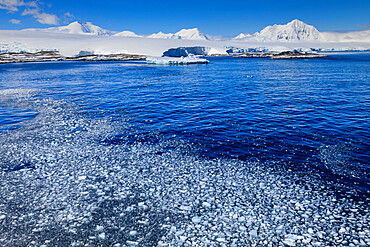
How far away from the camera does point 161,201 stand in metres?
8.32

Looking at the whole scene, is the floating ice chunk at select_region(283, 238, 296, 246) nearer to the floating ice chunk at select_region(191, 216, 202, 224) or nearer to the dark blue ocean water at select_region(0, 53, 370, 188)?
the floating ice chunk at select_region(191, 216, 202, 224)

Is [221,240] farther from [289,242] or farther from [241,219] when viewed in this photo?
[289,242]

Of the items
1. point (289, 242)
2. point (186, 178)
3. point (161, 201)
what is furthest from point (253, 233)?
point (186, 178)

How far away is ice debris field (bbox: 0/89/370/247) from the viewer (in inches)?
262

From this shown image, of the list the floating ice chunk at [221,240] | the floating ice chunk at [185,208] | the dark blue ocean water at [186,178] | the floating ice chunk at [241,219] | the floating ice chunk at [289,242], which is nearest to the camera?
the floating ice chunk at [289,242]

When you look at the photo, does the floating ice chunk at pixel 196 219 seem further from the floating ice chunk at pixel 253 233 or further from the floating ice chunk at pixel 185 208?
the floating ice chunk at pixel 253 233

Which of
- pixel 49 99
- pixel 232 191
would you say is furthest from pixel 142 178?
pixel 49 99

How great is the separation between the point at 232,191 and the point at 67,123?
1326cm

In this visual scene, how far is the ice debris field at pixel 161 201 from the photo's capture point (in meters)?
6.66

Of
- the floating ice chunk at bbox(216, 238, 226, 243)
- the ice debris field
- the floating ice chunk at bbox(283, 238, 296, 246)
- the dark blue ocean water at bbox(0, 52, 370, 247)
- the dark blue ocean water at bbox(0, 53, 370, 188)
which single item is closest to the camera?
the floating ice chunk at bbox(283, 238, 296, 246)

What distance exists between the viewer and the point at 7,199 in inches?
335

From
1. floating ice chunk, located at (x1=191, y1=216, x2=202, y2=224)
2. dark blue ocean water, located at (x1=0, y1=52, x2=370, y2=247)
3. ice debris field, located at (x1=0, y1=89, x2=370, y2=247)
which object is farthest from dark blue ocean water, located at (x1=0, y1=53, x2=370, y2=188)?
floating ice chunk, located at (x1=191, y1=216, x2=202, y2=224)

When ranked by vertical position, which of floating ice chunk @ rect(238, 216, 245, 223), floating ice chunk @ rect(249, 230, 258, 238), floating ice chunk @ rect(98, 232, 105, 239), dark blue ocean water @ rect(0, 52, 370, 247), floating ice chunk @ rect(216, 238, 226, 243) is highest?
dark blue ocean water @ rect(0, 52, 370, 247)

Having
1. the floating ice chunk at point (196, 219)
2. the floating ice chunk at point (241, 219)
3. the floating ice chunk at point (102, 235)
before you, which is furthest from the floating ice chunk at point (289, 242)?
the floating ice chunk at point (102, 235)
